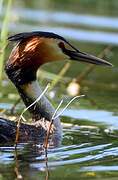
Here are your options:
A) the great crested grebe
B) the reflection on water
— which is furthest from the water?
the great crested grebe

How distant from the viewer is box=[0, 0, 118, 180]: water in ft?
21.5

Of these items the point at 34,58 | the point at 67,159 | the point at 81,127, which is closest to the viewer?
the point at 67,159

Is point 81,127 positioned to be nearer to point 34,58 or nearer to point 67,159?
point 34,58

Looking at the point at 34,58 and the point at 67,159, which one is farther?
the point at 34,58

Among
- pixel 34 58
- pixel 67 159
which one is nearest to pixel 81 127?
pixel 34 58

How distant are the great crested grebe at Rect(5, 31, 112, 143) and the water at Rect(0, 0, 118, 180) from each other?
0.42 m

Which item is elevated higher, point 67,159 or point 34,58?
point 34,58

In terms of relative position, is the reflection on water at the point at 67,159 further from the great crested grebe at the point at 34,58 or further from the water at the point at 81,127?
the great crested grebe at the point at 34,58

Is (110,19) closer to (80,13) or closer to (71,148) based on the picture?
(80,13)

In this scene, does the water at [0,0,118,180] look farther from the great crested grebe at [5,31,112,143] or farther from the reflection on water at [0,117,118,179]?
the great crested grebe at [5,31,112,143]

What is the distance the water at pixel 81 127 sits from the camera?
6555 mm

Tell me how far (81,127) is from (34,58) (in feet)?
4.18

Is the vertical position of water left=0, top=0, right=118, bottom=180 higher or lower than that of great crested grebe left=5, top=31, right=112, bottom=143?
lower

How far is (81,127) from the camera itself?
8797mm
